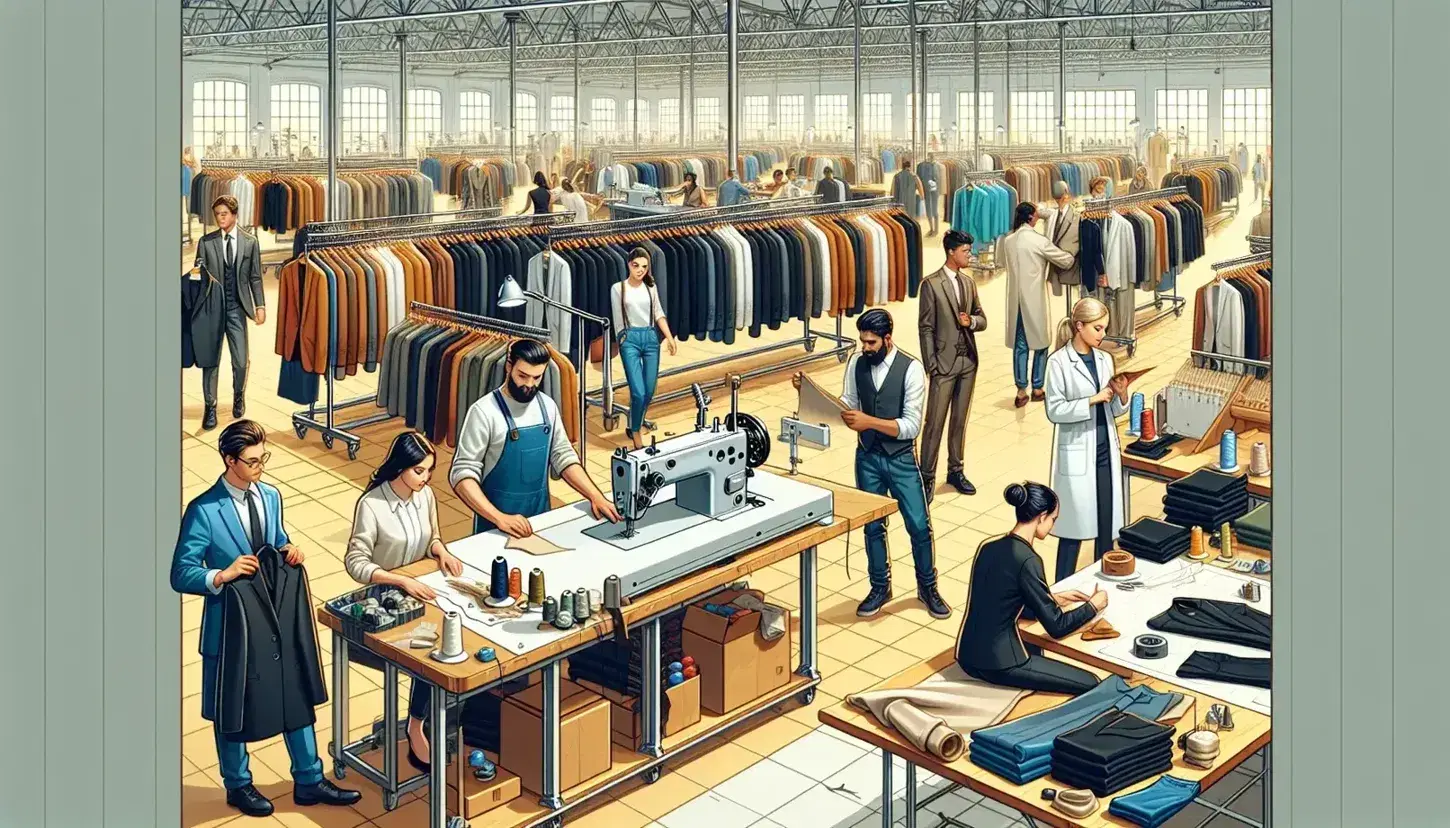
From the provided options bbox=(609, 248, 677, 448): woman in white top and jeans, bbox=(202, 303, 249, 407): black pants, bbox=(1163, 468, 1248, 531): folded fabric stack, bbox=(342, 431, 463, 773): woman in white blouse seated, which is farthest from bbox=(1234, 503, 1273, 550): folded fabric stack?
bbox=(202, 303, 249, 407): black pants

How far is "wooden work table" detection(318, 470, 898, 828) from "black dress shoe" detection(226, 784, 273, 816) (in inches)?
13.2

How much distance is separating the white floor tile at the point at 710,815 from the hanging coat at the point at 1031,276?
616cm

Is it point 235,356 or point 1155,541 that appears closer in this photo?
point 1155,541

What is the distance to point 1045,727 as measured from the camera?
15.8 feet

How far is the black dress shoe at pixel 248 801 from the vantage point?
555 centimetres

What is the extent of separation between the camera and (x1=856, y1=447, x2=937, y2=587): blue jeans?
7.28 m

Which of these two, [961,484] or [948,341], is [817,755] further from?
[961,484]

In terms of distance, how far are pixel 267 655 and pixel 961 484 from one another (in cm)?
513

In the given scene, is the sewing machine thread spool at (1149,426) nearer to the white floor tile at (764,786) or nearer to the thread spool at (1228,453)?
the thread spool at (1228,453)

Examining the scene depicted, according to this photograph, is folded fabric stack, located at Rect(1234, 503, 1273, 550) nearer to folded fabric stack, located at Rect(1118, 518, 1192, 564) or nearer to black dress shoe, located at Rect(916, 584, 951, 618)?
folded fabric stack, located at Rect(1118, 518, 1192, 564)

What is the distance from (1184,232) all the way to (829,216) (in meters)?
3.79

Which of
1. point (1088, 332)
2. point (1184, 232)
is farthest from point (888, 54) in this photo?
point (1088, 332)

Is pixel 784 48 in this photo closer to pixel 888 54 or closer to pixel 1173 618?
pixel 888 54

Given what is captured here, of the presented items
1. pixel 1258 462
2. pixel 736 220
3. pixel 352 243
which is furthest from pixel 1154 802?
pixel 736 220
